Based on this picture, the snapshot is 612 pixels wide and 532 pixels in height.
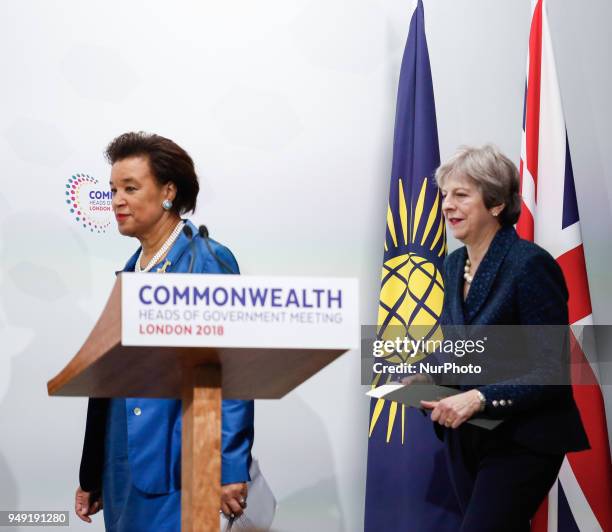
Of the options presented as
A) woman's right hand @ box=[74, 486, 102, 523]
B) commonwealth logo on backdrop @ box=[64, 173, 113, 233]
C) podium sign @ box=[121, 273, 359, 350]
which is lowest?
woman's right hand @ box=[74, 486, 102, 523]

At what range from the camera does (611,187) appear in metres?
4.21

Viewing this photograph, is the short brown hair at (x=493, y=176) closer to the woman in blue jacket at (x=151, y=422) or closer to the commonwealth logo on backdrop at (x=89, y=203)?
the woman in blue jacket at (x=151, y=422)

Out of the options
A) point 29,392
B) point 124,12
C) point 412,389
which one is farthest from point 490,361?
point 124,12

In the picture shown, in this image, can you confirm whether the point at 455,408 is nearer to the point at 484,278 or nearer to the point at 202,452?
the point at 484,278

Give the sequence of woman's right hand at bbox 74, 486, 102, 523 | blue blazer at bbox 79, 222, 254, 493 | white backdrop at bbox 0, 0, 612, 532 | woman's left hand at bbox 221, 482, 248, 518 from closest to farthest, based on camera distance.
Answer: woman's left hand at bbox 221, 482, 248, 518 → blue blazer at bbox 79, 222, 254, 493 → woman's right hand at bbox 74, 486, 102, 523 → white backdrop at bbox 0, 0, 612, 532

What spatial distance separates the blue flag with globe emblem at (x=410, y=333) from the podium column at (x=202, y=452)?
214 cm

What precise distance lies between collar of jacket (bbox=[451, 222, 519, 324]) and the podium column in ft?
4.51

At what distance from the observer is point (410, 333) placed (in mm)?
3684

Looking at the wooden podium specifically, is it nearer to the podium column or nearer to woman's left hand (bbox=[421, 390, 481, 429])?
the podium column

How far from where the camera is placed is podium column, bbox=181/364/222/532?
152cm

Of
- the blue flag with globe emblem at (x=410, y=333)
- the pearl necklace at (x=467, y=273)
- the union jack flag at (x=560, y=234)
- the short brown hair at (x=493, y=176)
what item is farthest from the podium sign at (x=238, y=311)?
the union jack flag at (x=560, y=234)

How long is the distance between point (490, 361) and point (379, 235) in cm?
149

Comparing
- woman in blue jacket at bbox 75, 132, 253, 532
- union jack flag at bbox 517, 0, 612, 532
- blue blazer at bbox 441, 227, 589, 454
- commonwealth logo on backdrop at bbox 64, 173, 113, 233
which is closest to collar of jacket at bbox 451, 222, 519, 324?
blue blazer at bbox 441, 227, 589, 454

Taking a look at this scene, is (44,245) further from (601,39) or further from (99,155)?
(601,39)
